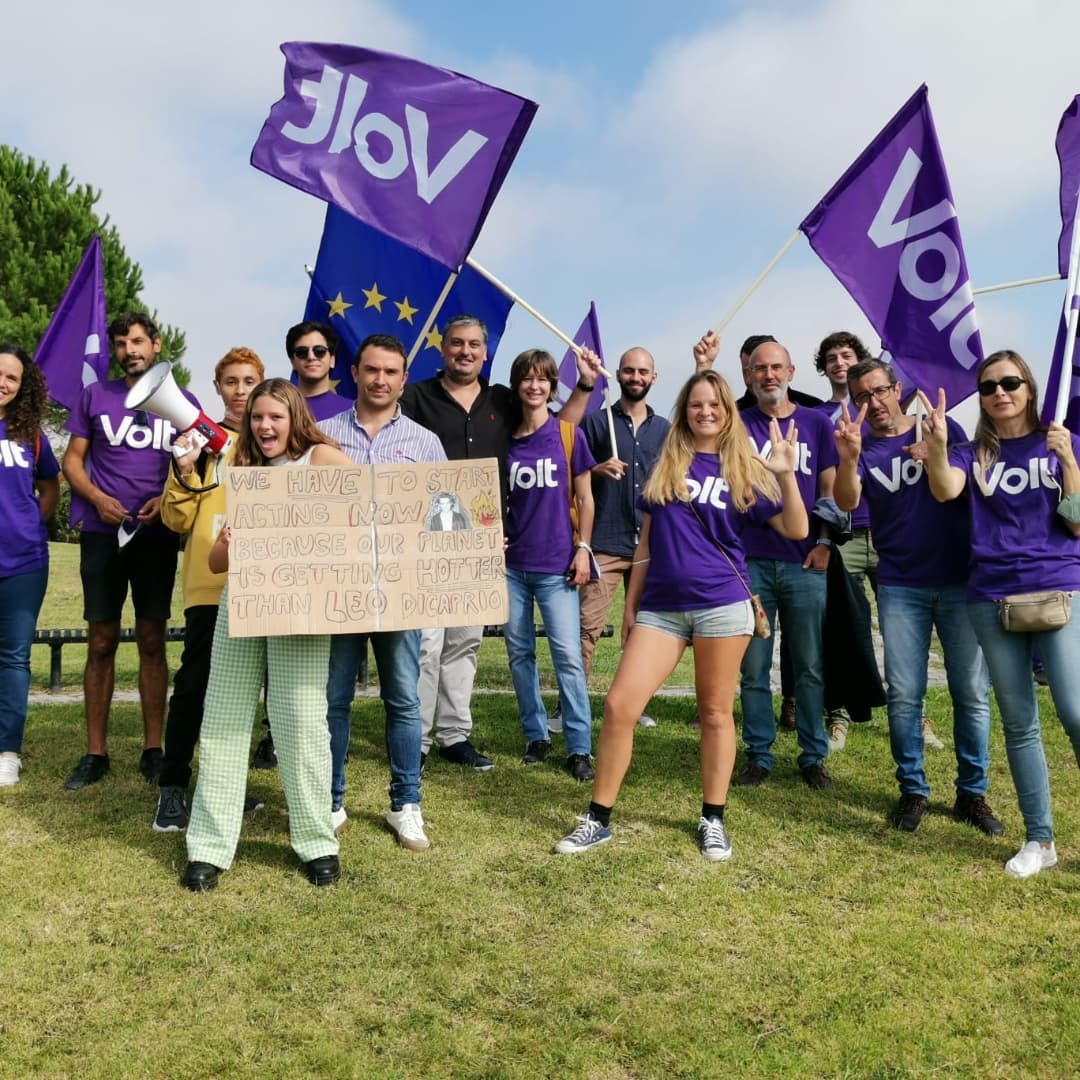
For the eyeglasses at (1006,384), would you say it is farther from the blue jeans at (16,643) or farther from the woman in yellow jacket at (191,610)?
the blue jeans at (16,643)

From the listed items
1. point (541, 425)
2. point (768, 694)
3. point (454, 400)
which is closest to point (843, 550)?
point (768, 694)

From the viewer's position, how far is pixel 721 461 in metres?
5.09

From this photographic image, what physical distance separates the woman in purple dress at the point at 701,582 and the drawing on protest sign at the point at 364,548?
0.76 meters

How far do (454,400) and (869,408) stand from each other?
244cm

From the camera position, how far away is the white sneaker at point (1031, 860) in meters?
4.58

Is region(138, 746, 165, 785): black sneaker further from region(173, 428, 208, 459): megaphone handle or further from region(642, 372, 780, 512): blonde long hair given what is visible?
region(642, 372, 780, 512): blonde long hair

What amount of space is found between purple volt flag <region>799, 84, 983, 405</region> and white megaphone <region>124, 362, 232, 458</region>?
3.80 metres

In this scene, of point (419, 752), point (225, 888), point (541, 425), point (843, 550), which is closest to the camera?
point (225, 888)

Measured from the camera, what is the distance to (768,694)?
6188mm

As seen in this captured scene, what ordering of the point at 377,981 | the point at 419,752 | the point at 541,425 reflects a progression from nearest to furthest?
the point at 377,981 → the point at 419,752 → the point at 541,425

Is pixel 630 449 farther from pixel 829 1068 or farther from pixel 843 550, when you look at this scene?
pixel 829 1068

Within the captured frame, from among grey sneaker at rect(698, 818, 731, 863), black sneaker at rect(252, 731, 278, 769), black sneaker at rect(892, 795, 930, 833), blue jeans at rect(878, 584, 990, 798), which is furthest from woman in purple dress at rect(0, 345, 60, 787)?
black sneaker at rect(892, 795, 930, 833)

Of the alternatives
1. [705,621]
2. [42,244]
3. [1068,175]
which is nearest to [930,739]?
[705,621]

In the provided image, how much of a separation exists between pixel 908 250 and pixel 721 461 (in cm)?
216
